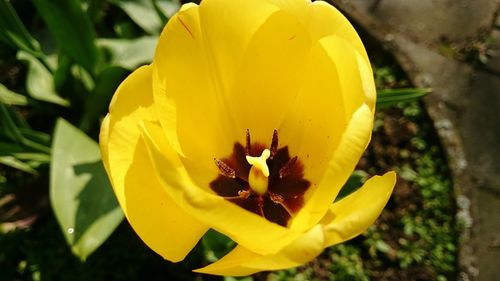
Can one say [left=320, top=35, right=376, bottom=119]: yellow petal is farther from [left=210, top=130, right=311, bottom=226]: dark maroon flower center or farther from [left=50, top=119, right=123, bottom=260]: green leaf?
[left=50, top=119, right=123, bottom=260]: green leaf

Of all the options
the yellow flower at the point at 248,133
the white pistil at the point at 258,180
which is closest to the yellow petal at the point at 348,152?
the yellow flower at the point at 248,133

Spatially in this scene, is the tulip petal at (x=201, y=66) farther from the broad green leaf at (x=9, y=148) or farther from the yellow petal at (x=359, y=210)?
the broad green leaf at (x=9, y=148)

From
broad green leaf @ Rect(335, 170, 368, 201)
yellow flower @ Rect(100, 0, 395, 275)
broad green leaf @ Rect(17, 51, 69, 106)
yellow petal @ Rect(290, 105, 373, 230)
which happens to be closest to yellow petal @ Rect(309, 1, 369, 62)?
yellow flower @ Rect(100, 0, 395, 275)

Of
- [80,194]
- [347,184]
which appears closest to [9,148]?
[80,194]

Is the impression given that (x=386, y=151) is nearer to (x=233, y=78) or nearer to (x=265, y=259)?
(x=233, y=78)

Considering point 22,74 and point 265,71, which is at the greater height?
point 265,71

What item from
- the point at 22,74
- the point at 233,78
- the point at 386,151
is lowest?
the point at 386,151

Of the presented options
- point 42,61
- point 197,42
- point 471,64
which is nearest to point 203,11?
point 197,42
